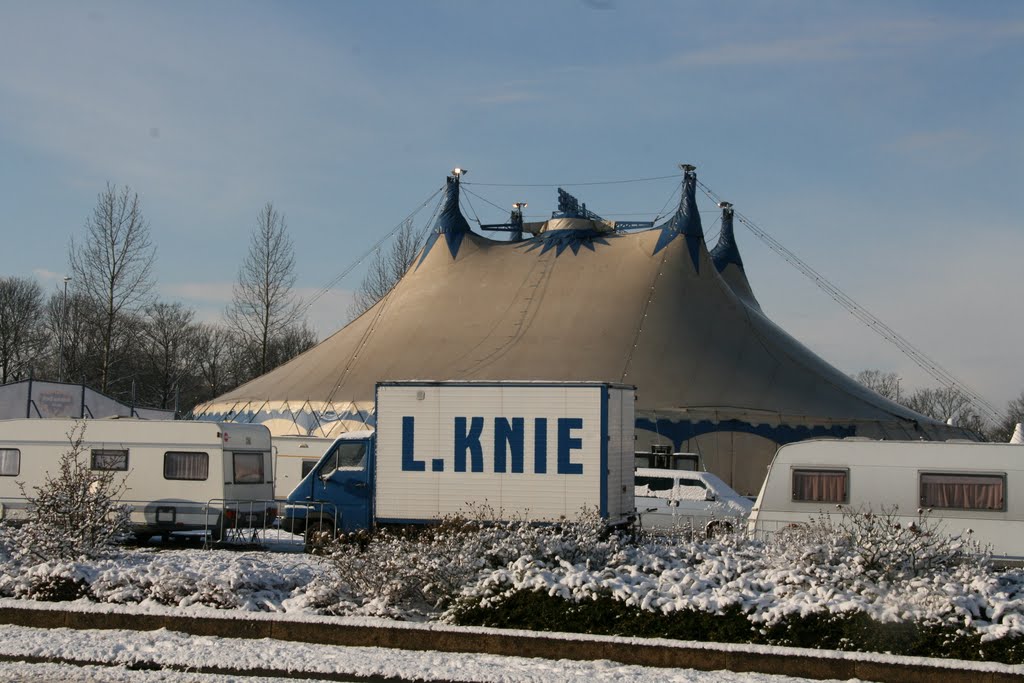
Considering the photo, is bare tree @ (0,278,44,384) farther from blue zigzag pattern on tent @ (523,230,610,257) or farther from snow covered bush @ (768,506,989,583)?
snow covered bush @ (768,506,989,583)

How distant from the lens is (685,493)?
24.2m

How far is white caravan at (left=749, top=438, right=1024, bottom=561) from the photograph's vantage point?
17.3 m

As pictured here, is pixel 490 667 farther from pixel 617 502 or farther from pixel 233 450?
pixel 233 450

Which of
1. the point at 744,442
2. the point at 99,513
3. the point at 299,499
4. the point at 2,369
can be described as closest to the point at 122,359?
the point at 2,369

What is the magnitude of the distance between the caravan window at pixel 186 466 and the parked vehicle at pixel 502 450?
4.15m

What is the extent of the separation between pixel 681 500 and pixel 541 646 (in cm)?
1300

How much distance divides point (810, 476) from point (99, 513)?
10854 mm

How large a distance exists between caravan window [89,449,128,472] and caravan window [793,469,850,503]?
517 inches

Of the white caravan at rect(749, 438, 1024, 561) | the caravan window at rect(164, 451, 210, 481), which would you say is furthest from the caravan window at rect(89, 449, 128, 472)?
the white caravan at rect(749, 438, 1024, 561)

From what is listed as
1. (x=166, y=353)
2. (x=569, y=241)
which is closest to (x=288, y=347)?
(x=166, y=353)

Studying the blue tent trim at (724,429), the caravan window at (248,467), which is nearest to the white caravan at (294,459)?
the caravan window at (248,467)

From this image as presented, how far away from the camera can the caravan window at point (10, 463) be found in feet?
78.3

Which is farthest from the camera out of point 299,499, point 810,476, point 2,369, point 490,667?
point 2,369

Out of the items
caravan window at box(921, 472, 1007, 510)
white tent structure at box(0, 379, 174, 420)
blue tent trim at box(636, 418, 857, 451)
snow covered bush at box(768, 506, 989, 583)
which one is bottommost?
snow covered bush at box(768, 506, 989, 583)
